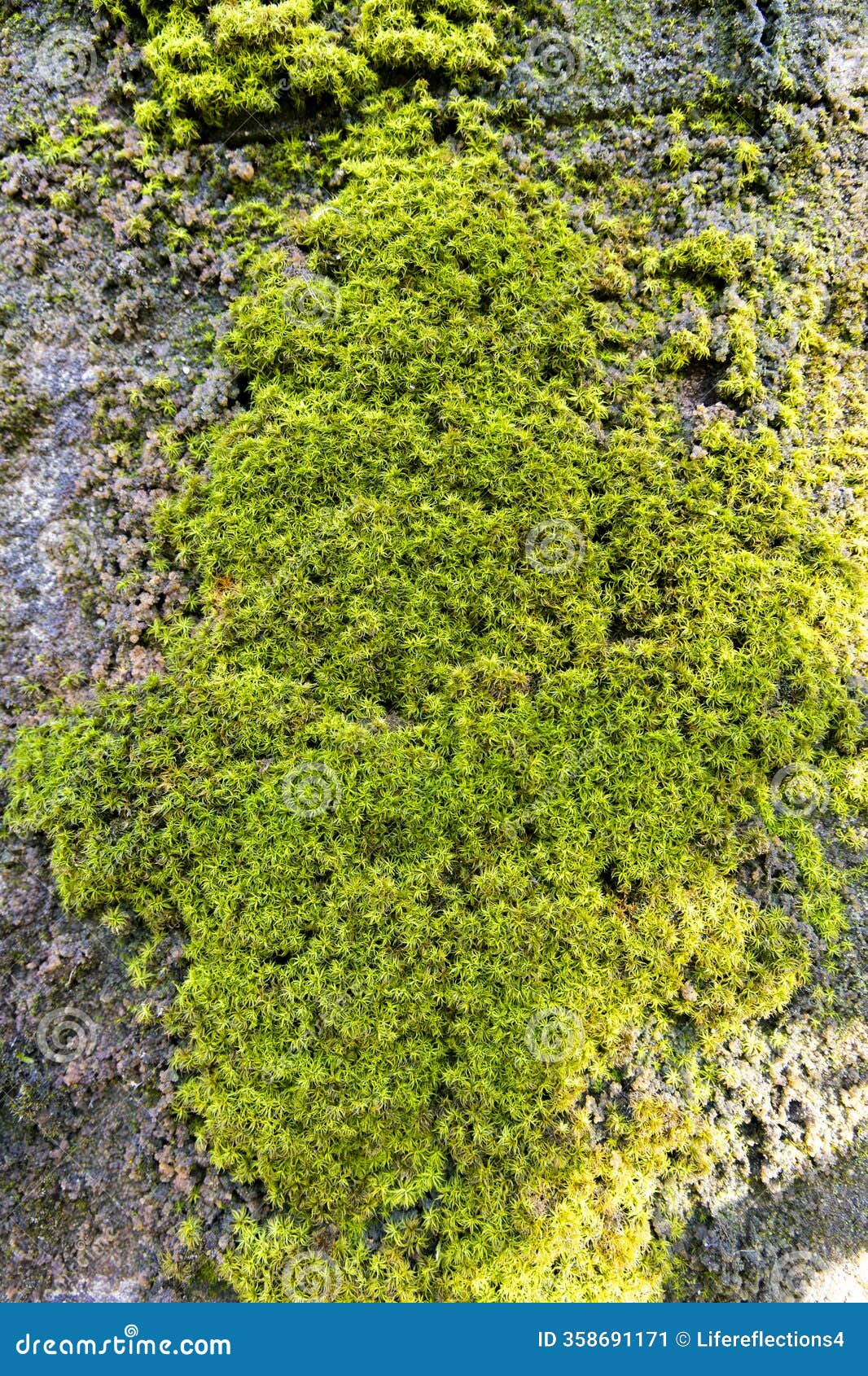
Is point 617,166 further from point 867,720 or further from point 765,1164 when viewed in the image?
point 765,1164
